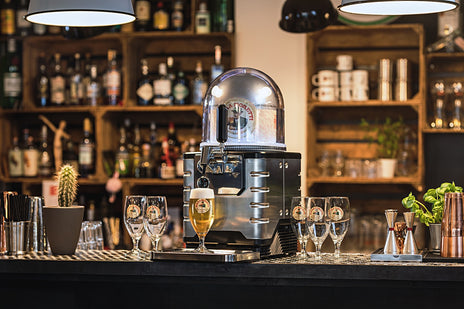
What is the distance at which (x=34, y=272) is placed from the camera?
2162mm

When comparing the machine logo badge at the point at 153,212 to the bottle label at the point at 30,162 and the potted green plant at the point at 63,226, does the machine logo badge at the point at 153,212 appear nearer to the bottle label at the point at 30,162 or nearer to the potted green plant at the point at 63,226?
the potted green plant at the point at 63,226

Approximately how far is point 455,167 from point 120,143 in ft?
6.70

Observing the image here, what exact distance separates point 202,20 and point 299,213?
2619 mm

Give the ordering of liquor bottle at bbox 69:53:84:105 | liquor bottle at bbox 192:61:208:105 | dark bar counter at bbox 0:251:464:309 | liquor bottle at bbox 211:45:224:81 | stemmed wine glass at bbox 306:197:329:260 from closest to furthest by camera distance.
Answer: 1. dark bar counter at bbox 0:251:464:309
2. stemmed wine glass at bbox 306:197:329:260
3. liquor bottle at bbox 211:45:224:81
4. liquor bottle at bbox 192:61:208:105
5. liquor bottle at bbox 69:53:84:105

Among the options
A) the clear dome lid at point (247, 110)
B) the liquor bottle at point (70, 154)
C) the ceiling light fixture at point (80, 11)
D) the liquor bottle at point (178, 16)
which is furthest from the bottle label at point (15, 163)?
the clear dome lid at point (247, 110)

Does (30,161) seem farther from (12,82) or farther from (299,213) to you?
(299,213)

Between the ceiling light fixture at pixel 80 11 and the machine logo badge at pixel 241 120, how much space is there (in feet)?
1.37

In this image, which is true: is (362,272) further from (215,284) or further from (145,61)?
(145,61)

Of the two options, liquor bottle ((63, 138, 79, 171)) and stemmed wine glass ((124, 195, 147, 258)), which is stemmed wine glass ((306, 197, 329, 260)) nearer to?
stemmed wine glass ((124, 195, 147, 258))

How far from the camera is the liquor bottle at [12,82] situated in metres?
4.77

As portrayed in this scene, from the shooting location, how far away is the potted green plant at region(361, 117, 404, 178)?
14.2 ft

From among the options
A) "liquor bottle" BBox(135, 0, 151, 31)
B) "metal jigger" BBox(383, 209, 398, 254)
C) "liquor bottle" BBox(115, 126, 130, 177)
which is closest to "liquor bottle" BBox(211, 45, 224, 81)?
"liquor bottle" BBox(135, 0, 151, 31)

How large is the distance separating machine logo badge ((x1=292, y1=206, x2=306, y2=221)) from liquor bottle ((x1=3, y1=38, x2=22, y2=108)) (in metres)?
3.11

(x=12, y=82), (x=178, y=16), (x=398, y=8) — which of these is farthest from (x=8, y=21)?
(x=398, y=8)
